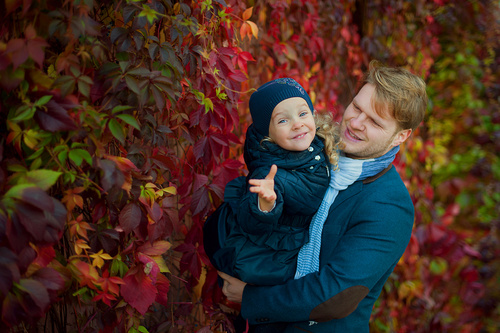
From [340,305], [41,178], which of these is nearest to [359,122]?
[340,305]

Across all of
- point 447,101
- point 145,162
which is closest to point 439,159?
point 447,101

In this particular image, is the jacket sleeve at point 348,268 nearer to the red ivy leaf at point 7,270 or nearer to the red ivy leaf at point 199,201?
the red ivy leaf at point 199,201

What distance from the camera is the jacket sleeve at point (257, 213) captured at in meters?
1.45

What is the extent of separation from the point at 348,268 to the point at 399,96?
699 mm

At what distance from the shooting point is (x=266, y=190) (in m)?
1.39

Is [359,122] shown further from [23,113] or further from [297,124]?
[23,113]

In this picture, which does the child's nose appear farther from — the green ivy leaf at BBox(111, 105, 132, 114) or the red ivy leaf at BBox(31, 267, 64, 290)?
the red ivy leaf at BBox(31, 267, 64, 290)

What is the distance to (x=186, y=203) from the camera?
175cm

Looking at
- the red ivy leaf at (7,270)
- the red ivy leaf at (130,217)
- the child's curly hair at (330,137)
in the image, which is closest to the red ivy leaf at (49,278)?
the red ivy leaf at (7,270)

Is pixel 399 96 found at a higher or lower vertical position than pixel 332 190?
higher

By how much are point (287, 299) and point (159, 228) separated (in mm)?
528

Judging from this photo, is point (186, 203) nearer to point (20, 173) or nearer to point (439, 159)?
point (20, 173)

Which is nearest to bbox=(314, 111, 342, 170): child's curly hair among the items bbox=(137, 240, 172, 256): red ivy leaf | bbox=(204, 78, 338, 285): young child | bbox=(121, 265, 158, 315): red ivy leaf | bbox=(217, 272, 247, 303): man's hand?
bbox=(204, 78, 338, 285): young child

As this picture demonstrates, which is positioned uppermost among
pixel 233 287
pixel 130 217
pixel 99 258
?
pixel 130 217
